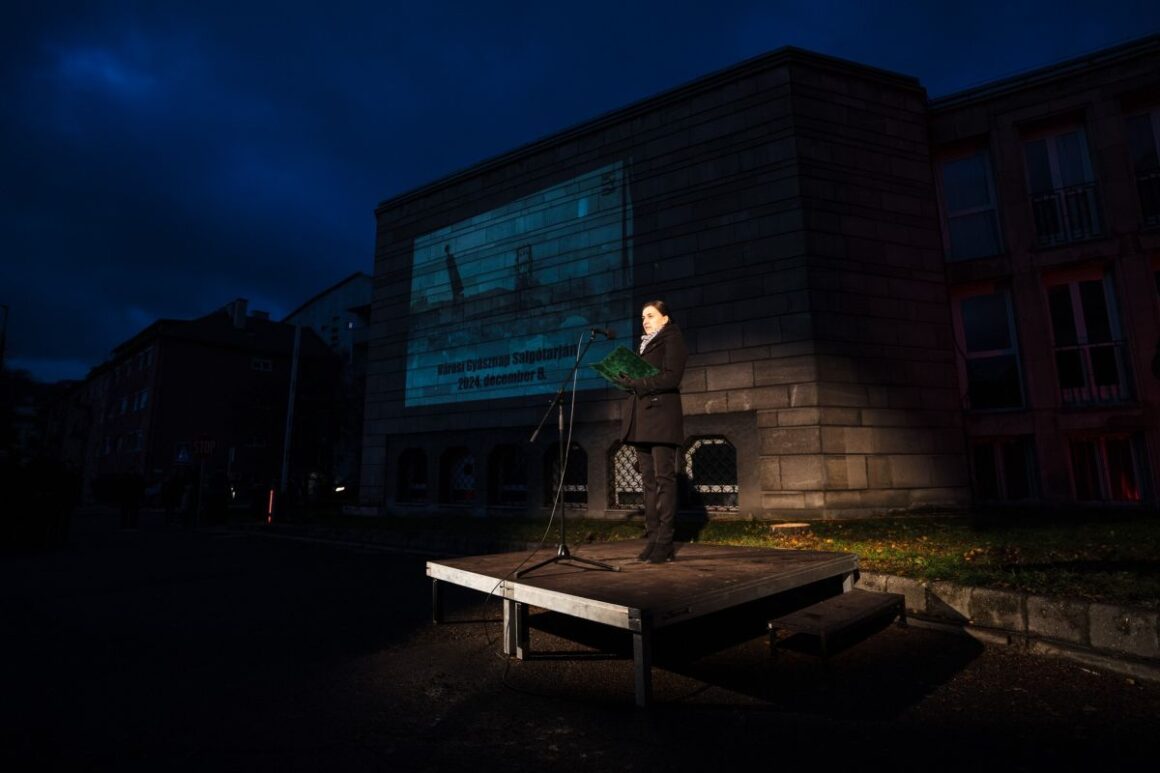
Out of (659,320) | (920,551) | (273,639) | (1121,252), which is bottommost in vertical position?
(273,639)

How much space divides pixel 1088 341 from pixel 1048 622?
31.4 ft

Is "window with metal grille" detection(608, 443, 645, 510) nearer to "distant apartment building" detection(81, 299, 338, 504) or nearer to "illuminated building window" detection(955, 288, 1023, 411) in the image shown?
"illuminated building window" detection(955, 288, 1023, 411)

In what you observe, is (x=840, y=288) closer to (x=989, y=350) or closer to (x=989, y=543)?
(x=989, y=350)

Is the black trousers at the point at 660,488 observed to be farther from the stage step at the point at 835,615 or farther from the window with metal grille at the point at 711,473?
the window with metal grille at the point at 711,473

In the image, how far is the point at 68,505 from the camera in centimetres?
1114

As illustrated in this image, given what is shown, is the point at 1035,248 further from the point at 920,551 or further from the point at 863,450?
the point at 920,551

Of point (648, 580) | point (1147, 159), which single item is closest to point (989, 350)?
point (1147, 159)

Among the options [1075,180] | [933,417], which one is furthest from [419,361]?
[1075,180]

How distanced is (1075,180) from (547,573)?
12807 millimetres

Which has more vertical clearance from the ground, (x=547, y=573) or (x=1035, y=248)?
(x=1035, y=248)

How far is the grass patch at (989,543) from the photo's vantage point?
4033 mm

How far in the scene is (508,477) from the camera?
12.5m

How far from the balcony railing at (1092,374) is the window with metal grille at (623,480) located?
759cm

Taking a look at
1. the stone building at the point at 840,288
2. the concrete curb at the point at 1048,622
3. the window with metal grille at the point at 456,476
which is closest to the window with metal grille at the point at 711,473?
the stone building at the point at 840,288
